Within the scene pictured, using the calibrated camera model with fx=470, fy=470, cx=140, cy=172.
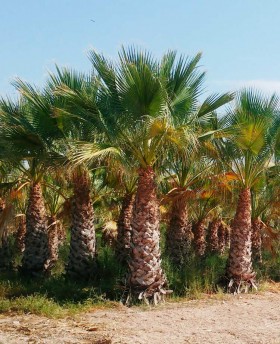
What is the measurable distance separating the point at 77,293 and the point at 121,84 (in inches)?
210

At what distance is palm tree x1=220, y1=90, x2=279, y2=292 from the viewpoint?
1263 cm

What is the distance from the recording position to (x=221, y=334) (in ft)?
28.7

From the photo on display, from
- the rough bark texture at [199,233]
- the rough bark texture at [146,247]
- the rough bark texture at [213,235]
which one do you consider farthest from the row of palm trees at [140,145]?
the rough bark texture at [213,235]

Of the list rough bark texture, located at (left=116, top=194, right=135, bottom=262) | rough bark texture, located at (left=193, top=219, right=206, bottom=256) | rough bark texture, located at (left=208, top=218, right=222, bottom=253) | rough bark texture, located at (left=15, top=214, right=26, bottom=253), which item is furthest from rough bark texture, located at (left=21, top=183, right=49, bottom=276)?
rough bark texture, located at (left=208, top=218, right=222, bottom=253)

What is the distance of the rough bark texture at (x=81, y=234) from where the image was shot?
13219mm

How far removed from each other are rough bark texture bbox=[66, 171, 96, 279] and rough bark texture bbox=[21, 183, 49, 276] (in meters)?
1.41

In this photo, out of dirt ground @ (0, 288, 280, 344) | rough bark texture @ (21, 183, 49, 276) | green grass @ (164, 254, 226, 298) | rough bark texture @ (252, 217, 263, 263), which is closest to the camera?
dirt ground @ (0, 288, 280, 344)

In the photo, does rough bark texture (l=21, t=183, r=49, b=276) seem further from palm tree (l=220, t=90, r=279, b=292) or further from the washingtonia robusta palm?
palm tree (l=220, t=90, r=279, b=292)

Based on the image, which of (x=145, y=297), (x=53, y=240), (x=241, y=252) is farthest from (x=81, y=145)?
(x=53, y=240)

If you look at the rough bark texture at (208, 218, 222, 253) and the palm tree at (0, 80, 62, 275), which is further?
the rough bark texture at (208, 218, 222, 253)

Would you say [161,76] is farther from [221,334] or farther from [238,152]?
[221,334]

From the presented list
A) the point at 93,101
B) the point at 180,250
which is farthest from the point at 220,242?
the point at 93,101

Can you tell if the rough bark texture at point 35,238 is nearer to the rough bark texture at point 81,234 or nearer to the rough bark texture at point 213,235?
the rough bark texture at point 81,234

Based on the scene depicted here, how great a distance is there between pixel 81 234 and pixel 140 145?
11.3 feet
